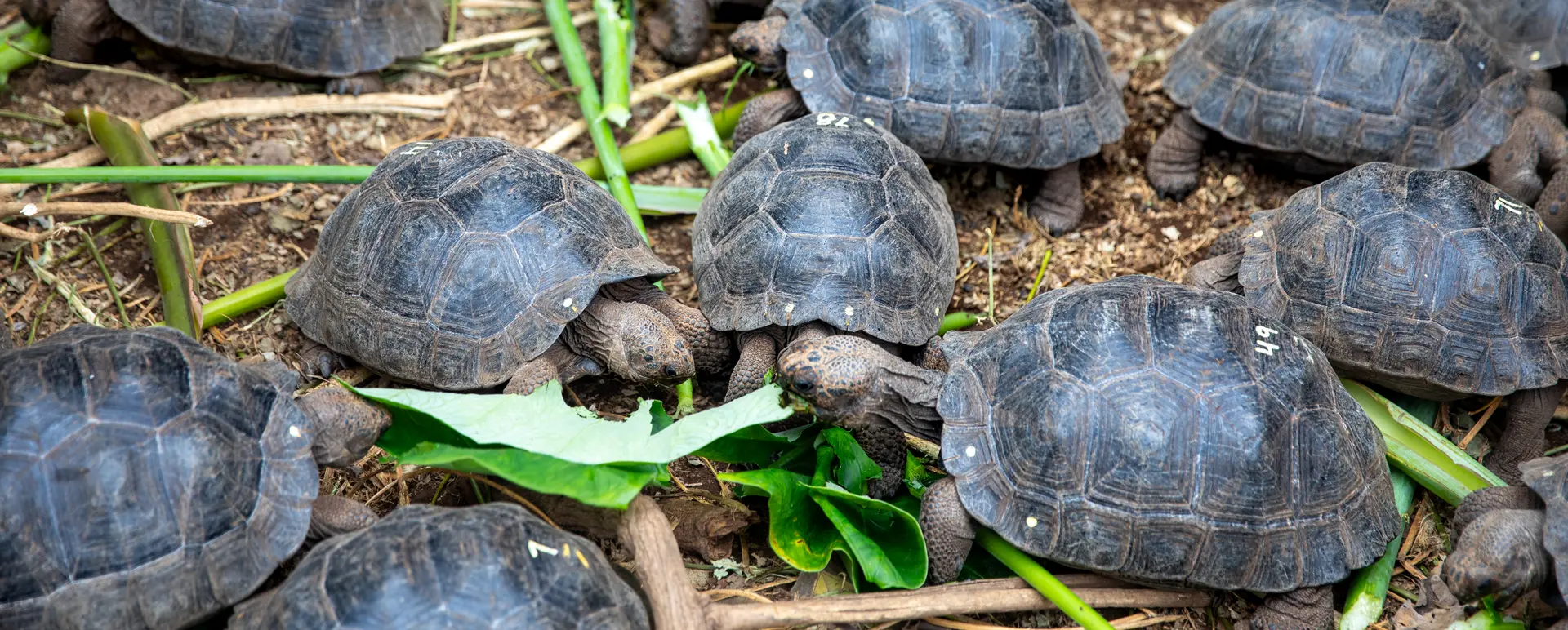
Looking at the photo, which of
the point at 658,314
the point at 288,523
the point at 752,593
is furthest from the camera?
the point at 658,314

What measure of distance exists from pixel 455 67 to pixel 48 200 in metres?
2.43

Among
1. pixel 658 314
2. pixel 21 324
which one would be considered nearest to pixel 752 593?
pixel 658 314

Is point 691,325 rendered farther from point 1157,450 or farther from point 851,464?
point 1157,450

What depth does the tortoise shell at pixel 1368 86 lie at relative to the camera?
6.13m

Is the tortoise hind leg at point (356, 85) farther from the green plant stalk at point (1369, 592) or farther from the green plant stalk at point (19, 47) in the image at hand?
the green plant stalk at point (1369, 592)

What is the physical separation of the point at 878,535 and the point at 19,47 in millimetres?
5740

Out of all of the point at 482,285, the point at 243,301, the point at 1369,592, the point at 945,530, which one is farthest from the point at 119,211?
the point at 1369,592

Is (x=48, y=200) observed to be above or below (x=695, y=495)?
above

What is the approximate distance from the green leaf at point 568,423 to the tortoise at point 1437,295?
237 cm

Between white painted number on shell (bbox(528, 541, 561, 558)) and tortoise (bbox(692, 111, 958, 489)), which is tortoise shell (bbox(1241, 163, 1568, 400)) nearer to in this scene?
tortoise (bbox(692, 111, 958, 489))

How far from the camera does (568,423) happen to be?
428cm

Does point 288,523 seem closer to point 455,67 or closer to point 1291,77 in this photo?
point 455,67

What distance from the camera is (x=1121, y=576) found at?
4.36m

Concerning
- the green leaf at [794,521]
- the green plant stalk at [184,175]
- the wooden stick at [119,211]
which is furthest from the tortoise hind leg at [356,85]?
the green leaf at [794,521]
